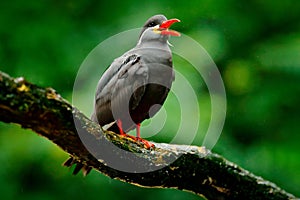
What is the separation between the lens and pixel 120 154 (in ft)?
9.29

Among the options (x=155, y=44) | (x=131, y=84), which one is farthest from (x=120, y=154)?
(x=155, y=44)

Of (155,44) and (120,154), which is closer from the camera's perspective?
(120,154)

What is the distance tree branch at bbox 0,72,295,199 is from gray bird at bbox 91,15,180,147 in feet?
→ 1.03

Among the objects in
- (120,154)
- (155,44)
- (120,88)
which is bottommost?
(120,154)

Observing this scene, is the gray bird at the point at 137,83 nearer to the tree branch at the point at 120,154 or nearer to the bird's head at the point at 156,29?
the bird's head at the point at 156,29

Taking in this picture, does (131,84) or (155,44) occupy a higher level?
(155,44)

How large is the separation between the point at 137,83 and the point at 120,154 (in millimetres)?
699

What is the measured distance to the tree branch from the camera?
2317 millimetres

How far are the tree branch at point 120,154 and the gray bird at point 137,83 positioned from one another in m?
0.31

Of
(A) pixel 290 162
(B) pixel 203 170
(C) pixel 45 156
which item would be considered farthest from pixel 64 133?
(A) pixel 290 162

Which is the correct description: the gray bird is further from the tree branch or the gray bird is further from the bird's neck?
the tree branch

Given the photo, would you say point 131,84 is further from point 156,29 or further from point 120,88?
point 156,29

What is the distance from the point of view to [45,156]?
477 centimetres

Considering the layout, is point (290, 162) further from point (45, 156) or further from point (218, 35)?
point (45, 156)
